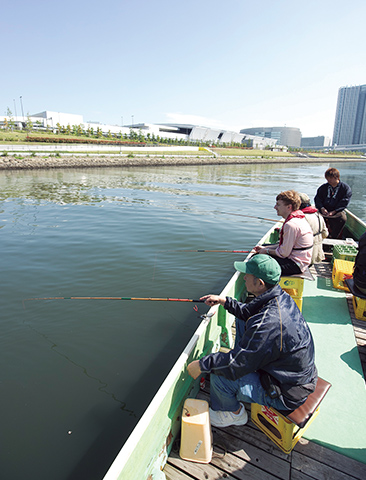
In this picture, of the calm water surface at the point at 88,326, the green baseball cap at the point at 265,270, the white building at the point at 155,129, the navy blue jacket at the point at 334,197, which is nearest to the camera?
the green baseball cap at the point at 265,270

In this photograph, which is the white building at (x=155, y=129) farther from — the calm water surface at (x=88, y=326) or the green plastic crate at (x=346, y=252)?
the green plastic crate at (x=346, y=252)

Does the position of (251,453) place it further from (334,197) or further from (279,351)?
(334,197)

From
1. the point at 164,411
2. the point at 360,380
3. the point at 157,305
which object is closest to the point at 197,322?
the point at 157,305

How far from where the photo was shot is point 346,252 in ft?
23.2

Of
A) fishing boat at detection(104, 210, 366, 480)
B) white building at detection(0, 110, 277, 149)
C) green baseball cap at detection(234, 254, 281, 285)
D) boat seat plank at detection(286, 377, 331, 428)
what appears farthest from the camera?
white building at detection(0, 110, 277, 149)

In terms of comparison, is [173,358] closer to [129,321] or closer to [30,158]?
[129,321]

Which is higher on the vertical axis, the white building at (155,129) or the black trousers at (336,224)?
the white building at (155,129)

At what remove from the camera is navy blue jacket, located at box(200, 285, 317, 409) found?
8.39ft

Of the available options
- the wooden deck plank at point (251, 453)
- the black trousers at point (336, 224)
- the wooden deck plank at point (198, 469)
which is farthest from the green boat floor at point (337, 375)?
the black trousers at point (336, 224)

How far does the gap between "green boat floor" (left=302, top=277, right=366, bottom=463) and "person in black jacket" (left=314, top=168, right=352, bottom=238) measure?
3.31m

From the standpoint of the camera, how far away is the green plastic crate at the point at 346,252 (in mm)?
6875

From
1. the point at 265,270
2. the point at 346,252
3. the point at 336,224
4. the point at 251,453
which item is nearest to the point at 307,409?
the point at 251,453

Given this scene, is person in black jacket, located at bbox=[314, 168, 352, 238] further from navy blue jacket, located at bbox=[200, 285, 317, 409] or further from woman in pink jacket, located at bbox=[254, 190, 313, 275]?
navy blue jacket, located at bbox=[200, 285, 317, 409]

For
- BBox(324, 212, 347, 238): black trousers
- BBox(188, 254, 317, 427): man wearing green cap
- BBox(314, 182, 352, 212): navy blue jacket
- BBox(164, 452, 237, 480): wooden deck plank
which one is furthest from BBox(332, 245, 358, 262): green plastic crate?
BBox(164, 452, 237, 480): wooden deck plank
